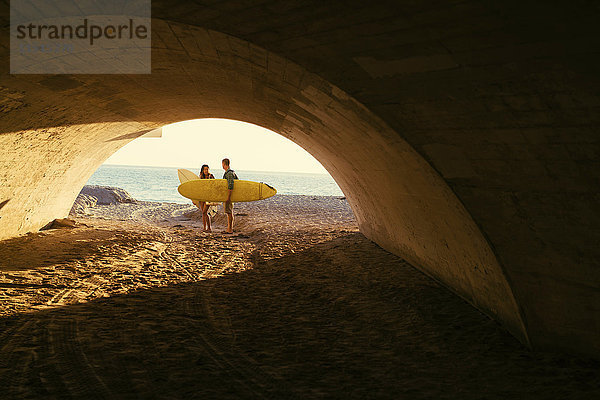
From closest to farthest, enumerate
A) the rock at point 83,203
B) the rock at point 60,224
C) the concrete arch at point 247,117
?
1. the concrete arch at point 247,117
2. the rock at point 60,224
3. the rock at point 83,203

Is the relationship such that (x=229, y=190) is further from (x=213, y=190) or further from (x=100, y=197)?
(x=100, y=197)

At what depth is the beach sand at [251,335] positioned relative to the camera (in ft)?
9.65

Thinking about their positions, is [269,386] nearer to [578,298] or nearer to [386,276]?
[578,298]

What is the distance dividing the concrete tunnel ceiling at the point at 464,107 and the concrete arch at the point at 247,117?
0.12 feet

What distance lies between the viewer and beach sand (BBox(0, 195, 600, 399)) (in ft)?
9.65

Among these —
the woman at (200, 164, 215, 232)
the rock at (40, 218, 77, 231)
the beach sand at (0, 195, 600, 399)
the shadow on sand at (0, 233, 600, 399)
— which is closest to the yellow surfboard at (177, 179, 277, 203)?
the woman at (200, 164, 215, 232)

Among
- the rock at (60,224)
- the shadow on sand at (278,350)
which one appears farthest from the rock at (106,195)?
the shadow on sand at (278,350)

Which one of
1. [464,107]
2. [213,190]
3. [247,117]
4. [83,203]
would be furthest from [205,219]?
[464,107]

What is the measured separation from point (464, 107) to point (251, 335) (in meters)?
2.97

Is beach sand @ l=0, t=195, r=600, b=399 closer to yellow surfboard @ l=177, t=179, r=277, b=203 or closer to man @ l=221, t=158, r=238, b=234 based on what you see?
man @ l=221, t=158, r=238, b=234

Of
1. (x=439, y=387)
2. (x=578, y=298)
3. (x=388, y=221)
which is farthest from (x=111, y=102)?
(x=578, y=298)

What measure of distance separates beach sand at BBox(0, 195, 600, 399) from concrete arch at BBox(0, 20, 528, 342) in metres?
0.54

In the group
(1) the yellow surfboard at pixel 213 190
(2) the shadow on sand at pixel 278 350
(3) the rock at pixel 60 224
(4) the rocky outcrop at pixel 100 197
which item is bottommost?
(2) the shadow on sand at pixel 278 350

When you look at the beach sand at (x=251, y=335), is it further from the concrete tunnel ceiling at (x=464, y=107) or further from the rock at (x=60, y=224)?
the rock at (x=60, y=224)
